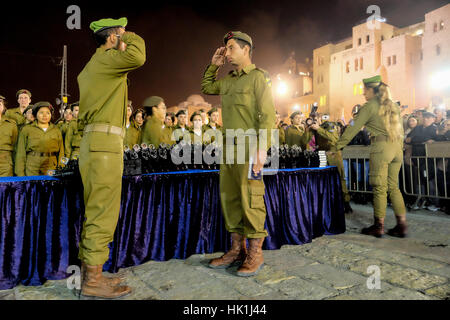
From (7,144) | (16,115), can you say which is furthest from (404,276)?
(16,115)

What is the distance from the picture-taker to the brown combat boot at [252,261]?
9.62 ft

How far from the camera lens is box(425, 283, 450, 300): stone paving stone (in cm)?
244

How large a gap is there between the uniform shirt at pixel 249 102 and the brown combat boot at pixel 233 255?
1092 mm

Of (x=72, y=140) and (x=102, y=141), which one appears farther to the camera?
(x=72, y=140)

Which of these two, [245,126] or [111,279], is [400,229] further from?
[111,279]

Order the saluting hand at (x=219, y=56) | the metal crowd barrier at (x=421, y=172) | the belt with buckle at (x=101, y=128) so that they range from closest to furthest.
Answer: the belt with buckle at (x=101, y=128) → the saluting hand at (x=219, y=56) → the metal crowd barrier at (x=421, y=172)

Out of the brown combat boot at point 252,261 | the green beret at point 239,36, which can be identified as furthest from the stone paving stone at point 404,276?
the green beret at point 239,36

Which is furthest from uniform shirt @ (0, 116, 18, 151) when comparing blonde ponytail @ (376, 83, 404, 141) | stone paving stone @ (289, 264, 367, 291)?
blonde ponytail @ (376, 83, 404, 141)

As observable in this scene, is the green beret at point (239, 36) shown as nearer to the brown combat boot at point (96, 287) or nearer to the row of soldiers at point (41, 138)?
the row of soldiers at point (41, 138)

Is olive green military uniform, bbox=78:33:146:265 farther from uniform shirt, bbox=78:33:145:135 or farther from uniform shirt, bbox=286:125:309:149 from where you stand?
uniform shirt, bbox=286:125:309:149

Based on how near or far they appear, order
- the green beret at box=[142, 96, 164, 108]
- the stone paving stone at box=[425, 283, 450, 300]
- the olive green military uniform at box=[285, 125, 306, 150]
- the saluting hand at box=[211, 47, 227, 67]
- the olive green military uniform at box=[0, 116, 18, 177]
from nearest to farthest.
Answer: the stone paving stone at box=[425, 283, 450, 300], the saluting hand at box=[211, 47, 227, 67], the olive green military uniform at box=[0, 116, 18, 177], the green beret at box=[142, 96, 164, 108], the olive green military uniform at box=[285, 125, 306, 150]

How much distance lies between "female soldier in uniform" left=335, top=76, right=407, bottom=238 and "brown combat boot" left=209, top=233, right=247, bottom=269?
2.13 m

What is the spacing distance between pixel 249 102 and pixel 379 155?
7.91 feet

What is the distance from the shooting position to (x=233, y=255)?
3277 mm
